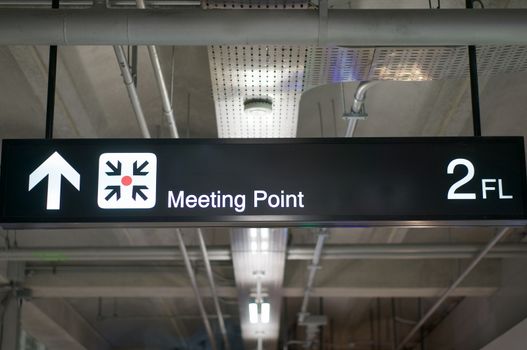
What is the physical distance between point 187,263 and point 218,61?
5517 mm

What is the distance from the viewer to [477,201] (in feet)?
12.7

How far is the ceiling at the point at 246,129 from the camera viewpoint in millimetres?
5004

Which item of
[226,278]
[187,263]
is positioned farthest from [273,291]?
[187,263]

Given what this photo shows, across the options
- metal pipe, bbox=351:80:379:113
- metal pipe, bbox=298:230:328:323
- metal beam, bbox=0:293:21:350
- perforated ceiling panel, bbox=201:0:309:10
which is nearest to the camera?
perforated ceiling panel, bbox=201:0:309:10

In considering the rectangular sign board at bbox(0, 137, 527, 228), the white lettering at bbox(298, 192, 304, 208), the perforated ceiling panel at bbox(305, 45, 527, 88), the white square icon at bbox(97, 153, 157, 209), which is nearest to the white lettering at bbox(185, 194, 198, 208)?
the rectangular sign board at bbox(0, 137, 527, 228)

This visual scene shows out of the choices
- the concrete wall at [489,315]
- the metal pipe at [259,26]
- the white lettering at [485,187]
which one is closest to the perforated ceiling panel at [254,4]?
the metal pipe at [259,26]

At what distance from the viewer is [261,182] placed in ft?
12.9

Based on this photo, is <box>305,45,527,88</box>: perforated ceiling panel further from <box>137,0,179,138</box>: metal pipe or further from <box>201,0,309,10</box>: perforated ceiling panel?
<box>137,0,179,138</box>: metal pipe

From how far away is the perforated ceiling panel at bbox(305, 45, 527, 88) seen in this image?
4652 mm

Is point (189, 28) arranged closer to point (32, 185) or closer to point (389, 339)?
point (32, 185)

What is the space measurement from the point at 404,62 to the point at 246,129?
153cm

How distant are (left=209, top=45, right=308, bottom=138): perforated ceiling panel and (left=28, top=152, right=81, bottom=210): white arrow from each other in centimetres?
118

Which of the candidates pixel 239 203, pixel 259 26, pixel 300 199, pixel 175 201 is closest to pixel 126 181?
pixel 175 201

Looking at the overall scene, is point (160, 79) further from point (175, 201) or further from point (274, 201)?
point (274, 201)
